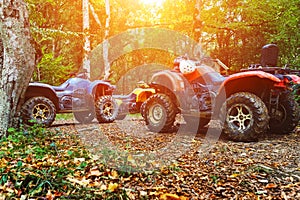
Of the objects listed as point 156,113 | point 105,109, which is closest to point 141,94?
point 105,109

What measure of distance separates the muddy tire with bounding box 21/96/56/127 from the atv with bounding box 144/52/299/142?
2293 millimetres

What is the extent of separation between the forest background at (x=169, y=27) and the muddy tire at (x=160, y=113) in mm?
2793

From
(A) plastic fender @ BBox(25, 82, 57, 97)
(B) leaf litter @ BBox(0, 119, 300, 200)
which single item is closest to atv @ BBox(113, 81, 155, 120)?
(A) plastic fender @ BBox(25, 82, 57, 97)

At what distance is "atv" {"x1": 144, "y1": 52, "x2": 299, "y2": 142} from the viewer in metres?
4.36

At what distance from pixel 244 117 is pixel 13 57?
3.77 metres

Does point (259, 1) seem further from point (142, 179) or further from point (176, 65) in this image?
point (142, 179)

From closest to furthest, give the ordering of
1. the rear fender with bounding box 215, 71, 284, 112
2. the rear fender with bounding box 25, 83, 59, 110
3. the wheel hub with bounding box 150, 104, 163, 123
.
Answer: the rear fender with bounding box 215, 71, 284, 112 → the wheel hub with bounding box 150, 104, 163, 123 → the rear fender with bounding box 25, 83, 59, 110

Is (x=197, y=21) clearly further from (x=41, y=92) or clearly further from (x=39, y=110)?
(x=39, y=110)

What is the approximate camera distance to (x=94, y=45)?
731 inches

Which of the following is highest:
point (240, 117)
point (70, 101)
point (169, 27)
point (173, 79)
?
point (169, 27)

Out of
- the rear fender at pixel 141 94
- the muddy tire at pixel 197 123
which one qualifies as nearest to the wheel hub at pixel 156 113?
the muddy tire at pixel 197 123

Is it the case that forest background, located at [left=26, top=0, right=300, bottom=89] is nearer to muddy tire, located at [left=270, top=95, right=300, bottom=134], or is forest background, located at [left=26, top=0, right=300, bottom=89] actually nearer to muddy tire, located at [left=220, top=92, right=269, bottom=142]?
muddy tire, located at [left=270, top=95, right=300, bottom=134]

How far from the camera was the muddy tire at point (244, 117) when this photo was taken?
4.27 m

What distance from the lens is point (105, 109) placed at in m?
7.88
